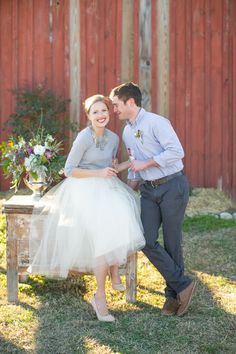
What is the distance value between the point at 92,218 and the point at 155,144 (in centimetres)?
71

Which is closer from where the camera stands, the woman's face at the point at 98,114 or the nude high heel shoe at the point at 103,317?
the nude high heel shoe at the point at 103,317

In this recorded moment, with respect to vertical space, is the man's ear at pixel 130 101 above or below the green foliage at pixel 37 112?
above

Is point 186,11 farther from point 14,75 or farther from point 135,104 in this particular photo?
point 135,104

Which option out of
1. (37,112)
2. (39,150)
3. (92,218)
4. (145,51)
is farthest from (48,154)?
(37,112)

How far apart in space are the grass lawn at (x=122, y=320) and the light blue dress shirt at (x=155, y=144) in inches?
41.2

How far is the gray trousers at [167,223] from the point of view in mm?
4824

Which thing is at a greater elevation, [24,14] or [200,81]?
[24,14]

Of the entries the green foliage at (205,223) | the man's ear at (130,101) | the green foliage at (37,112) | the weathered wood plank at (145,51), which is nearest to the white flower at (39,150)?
the man's ear at (130,101)

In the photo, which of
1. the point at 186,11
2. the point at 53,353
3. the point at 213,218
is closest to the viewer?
the point at 53,353

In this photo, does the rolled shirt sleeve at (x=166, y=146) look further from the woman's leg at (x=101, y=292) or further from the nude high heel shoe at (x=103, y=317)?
the nude high heel shoe at (x=103, y=317)

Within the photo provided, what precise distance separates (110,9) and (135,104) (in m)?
5.42

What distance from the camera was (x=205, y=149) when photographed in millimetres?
10086

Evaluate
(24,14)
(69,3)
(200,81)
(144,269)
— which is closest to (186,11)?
(200,81)

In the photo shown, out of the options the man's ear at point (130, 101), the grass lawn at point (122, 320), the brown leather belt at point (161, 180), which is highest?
the man's ear at point (130, 101)
